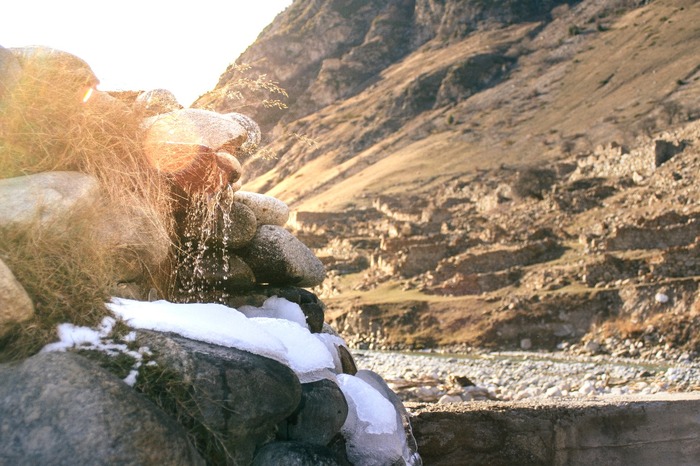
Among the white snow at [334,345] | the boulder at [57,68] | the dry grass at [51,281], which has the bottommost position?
the white snow at [334,345]

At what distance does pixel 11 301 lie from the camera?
9.01 feet

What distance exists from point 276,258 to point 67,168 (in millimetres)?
1617

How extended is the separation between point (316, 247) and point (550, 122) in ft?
104

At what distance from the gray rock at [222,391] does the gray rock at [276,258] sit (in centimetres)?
186

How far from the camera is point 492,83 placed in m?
101

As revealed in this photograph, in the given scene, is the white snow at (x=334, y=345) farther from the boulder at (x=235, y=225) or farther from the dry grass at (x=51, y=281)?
the dry grass at (x=51, y=281)

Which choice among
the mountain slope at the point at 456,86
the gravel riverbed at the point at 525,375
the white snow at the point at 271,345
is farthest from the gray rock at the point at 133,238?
the mountain slope at the point at 456,86

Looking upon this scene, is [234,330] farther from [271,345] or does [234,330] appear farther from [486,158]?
[486,158]

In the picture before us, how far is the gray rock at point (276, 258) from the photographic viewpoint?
502cm

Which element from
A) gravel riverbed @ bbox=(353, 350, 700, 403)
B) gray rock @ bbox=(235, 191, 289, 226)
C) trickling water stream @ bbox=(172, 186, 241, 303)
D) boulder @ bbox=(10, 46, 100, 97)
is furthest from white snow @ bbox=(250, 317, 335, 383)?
gravel riverbed @ bbox=(353, 350, 700, 403)

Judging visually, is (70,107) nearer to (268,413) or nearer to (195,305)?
(195,305)

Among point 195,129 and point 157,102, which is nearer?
point 195,129

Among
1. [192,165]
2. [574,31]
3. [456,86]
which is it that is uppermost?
[192,165]

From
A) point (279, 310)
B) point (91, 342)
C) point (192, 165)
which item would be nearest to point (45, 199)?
point (91, 342)
